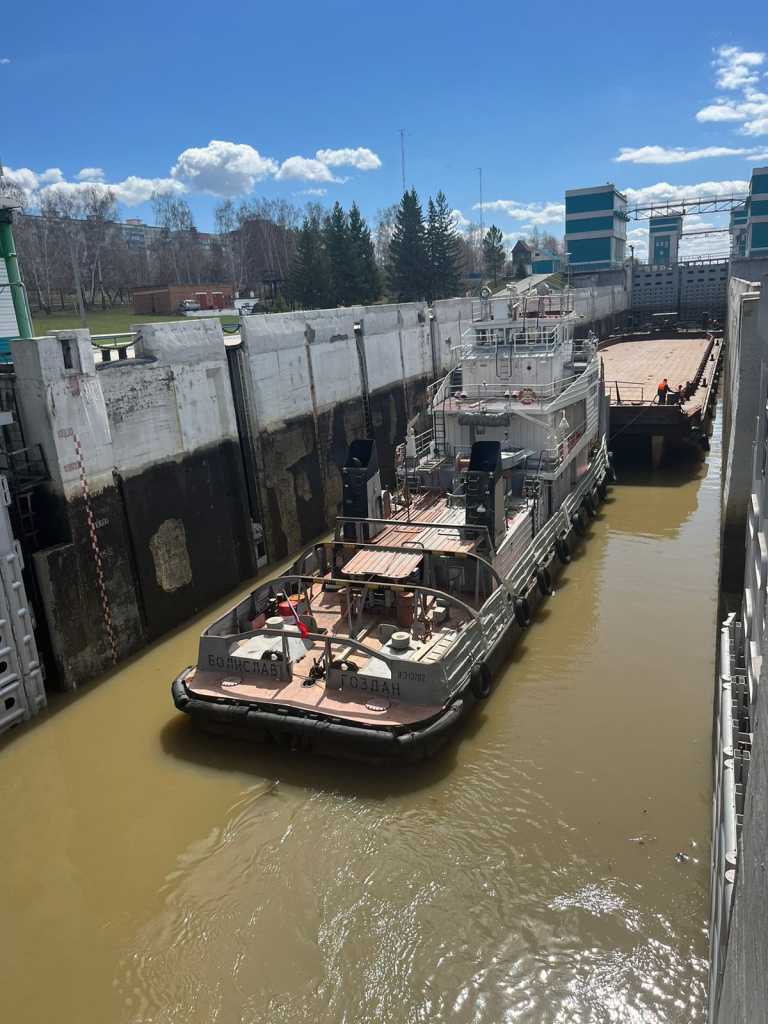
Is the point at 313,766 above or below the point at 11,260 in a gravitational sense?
below

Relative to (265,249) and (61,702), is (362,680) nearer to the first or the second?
(61,702)

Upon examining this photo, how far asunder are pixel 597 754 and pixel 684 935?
2.64 meters

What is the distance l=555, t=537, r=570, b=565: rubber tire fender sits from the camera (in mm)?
14289

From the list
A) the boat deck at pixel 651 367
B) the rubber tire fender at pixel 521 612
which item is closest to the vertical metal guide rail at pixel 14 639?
the rubber tire fender at pixel 521 612

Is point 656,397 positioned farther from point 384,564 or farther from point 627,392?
point 384,564

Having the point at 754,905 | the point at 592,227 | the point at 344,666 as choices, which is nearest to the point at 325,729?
the point at 344,666

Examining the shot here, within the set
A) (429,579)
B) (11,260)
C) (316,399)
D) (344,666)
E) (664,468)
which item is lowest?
(664,468)

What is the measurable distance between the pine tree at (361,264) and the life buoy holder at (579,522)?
120ft

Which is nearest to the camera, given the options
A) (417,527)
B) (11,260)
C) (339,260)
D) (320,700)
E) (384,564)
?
(320,700)

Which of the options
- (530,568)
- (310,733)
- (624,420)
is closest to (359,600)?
(310,733)

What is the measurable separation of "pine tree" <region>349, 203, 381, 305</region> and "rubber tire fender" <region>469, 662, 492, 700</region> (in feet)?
141

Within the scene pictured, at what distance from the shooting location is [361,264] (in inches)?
1934

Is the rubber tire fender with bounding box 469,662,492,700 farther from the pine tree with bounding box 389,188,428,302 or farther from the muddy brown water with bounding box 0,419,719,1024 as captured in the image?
the pine tree with bounding box 389,188,428,302

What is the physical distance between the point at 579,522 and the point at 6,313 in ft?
44.9
